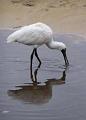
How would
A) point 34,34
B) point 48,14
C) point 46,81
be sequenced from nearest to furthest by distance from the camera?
1. point 46,81
2. point 34,34
3. point 48,14

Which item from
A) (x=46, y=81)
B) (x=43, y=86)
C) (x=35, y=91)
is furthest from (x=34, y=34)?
(x=35, y=91)

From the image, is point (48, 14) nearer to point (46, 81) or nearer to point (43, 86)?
point (46, 81)

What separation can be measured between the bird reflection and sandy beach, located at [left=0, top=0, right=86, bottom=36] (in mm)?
5747

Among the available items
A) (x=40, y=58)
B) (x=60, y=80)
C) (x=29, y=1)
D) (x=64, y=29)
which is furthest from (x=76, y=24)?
(x=60, y=80)

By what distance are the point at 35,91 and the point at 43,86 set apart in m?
0.30

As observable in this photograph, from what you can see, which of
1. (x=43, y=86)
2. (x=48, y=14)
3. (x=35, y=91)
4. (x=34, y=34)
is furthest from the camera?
(x=48, y=14)

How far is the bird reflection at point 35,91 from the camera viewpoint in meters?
7.64

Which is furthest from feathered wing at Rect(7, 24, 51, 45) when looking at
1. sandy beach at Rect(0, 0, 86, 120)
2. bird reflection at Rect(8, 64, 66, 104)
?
bird reflection at Rect(8, 64, 66, 104)

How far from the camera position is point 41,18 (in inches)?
648

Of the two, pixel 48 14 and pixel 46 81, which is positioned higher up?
pixel 46 81

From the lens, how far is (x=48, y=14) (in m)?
16.7

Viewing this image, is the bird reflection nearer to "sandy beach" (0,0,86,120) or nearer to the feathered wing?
"sandy beach" (0,0,86,120)

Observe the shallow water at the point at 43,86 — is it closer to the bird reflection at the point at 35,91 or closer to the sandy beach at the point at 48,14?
the bird reflection at the point at 35,91

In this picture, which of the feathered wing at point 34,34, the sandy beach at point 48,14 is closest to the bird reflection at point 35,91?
the feathered wing at point 34,34
